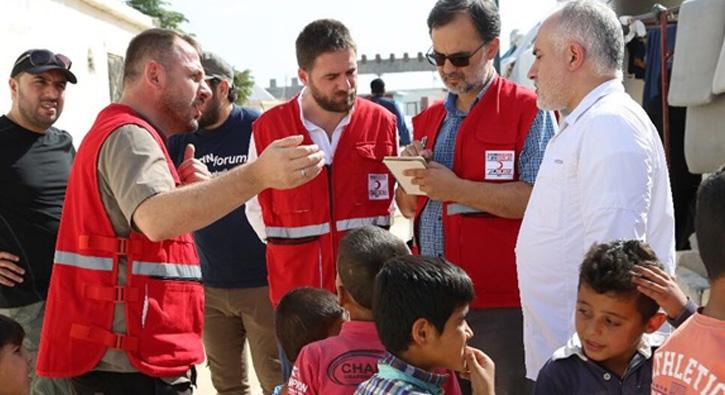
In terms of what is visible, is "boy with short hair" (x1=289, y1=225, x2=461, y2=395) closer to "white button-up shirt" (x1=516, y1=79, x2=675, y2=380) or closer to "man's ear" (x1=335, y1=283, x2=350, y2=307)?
"man's ear" (x1=335, y1=283, x2=350, y2=307)

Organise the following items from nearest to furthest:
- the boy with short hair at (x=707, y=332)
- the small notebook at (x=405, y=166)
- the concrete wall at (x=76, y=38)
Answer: the boy with short hair at (x=707, y=332)
the small notebook at (x=405, y=166)
the concrete wall at (x=76, y=38)

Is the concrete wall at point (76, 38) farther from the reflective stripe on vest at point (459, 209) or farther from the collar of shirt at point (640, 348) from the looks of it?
the collar of shirt at point (640, 348)

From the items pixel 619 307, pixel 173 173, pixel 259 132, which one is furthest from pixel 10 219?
pixel 619 307

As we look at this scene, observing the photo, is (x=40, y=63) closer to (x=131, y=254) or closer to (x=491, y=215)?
(x=131, y=254)

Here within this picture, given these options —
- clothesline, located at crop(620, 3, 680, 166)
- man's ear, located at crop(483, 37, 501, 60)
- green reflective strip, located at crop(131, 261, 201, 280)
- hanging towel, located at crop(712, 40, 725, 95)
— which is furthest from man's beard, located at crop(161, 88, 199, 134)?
clothesline, located at crop(620, 3, 680, 166)

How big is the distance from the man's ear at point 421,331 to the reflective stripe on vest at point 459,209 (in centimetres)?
125

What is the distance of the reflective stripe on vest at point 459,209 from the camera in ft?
10.6

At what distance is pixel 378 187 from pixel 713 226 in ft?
6.46

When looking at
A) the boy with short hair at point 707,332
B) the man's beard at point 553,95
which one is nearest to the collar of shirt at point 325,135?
the man's beard at point 553,95

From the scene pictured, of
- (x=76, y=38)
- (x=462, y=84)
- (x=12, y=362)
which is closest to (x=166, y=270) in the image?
(x=12, y=362)

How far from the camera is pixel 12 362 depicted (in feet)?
8.11

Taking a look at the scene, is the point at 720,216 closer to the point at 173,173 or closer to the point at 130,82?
the point at 173,173

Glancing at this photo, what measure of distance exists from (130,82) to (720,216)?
6.89 feet

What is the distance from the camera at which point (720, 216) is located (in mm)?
1726
